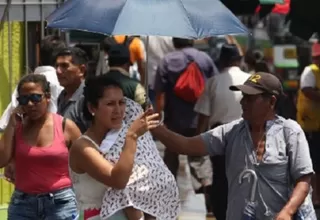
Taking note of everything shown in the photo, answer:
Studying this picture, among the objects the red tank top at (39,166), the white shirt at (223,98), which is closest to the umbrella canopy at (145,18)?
the red tank top at (39,166)

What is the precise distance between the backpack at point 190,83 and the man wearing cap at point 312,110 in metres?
1.05

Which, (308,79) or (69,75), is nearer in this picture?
→ (69,75)

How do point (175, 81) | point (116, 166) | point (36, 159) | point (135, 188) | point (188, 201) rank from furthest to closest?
point (188, 201)
point (175, 81)
point (36, 159)
point (135, 188)
point (116, 166)

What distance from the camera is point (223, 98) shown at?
10.5 metres

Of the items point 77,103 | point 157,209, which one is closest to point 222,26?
point 157,209

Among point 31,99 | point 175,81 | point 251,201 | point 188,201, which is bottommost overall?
point 188,201

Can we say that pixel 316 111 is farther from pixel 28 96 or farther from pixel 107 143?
pixel 107 143

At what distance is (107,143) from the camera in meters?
6.14

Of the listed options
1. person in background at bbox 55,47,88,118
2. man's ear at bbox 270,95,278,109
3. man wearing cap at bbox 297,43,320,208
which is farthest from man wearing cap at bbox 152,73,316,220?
man wearing cap at bbox 297,43,320,208

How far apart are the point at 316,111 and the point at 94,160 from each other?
5.70 meters

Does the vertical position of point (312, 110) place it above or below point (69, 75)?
below

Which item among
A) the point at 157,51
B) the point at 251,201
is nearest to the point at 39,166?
the point at 251,201

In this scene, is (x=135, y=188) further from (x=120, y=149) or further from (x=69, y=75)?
(x=69, y=75)

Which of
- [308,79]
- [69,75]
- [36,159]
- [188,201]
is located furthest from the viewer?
[188,201]
